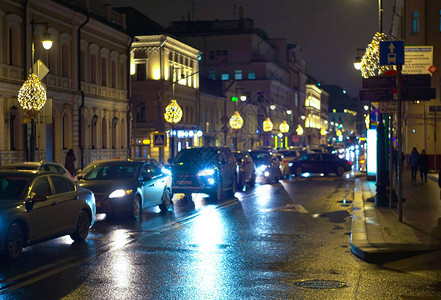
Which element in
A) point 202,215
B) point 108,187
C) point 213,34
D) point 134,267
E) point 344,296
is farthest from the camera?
point 213,34

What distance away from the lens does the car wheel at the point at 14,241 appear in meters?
11.5

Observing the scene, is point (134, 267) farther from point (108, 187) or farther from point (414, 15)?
point (414, 15)

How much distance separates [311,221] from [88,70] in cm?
2927

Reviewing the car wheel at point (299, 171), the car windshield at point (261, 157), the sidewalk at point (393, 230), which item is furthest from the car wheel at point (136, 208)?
the car wheel at point (299, 171)

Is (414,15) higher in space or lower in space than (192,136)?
higher

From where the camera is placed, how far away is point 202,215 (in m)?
19.8

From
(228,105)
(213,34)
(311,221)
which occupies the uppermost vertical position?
(213,34)

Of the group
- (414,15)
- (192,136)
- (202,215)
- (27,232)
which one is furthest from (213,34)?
(27,232)

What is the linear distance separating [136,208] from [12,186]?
20.2 ft

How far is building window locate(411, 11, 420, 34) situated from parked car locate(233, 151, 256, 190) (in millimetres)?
22086

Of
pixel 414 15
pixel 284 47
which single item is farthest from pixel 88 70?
pixel 284 47

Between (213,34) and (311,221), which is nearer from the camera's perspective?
(311,221)

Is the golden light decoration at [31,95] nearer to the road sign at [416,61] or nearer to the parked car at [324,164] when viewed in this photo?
the road sign at [416,61]

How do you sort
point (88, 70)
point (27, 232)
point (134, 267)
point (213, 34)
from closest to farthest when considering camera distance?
point (134, 267) < point (27, 232) < point (88, 70) < point (213, 34)
